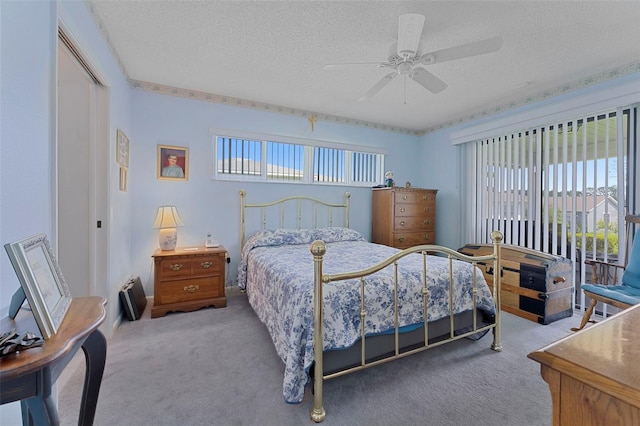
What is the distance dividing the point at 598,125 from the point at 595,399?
3.80m

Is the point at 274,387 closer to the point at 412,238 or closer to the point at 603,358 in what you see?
the point at 603,358

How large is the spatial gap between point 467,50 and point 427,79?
43 centimetres

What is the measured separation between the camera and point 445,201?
15.6 feet

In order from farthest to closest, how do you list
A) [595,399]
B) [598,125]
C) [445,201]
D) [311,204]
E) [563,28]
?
[445,201]
[311,204]
[598,125]
[563,28]
[595,399]

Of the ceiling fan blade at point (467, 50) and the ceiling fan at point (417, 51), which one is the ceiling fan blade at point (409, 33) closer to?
the ceiling fan at point (417, 51)

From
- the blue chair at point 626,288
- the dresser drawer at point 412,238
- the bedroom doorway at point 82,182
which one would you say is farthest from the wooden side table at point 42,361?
the dresser drawer at point 412,238

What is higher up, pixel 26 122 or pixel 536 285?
pixel 26 122

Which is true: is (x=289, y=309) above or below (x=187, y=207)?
below

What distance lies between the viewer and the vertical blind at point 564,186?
2.84 metres

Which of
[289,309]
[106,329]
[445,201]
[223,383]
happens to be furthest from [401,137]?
[106,329]

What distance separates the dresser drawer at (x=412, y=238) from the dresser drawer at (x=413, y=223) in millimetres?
81

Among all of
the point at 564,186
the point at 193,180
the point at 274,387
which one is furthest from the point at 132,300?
the point at 564,186

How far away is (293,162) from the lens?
13.6ft

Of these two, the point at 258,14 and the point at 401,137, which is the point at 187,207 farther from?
the point at 401,137
